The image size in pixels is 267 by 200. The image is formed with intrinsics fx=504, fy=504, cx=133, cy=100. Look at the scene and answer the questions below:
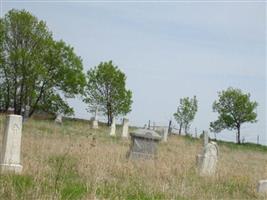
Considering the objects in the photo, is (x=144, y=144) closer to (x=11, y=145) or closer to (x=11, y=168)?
(x=11, y=145)

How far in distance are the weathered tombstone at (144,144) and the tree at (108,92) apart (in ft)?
103

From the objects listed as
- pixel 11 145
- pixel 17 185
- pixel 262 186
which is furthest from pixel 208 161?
pixel 17 185

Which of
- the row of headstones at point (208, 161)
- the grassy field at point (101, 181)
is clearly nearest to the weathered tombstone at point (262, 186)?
the grassy field at point (101, 181)

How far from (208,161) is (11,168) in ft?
21.8

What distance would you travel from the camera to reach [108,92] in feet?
162

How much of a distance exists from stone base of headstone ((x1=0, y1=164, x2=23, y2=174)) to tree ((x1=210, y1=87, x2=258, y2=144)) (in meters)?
44.7

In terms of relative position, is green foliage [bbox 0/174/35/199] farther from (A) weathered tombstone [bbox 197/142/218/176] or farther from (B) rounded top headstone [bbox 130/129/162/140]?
(B) rounded top headstone [bbox 130/129/162/140]

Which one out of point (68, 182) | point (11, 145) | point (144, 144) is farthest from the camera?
point (144, 144)

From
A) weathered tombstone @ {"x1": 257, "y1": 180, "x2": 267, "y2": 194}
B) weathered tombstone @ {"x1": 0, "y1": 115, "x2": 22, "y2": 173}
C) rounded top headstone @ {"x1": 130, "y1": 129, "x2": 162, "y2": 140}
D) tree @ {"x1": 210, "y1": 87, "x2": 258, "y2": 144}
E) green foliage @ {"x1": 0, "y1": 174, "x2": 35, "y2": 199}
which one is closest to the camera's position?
green foliage @ {"x1": 0, "y1": 174, "x2": 35, "y2": 199}

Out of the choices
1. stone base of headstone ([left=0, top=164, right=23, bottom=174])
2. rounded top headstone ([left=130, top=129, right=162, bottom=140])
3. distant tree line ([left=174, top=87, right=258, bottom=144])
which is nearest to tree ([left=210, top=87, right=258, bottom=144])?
distant tree line ([left=174, top=87, right=258, bottom=144])

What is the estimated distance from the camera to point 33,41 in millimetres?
42312

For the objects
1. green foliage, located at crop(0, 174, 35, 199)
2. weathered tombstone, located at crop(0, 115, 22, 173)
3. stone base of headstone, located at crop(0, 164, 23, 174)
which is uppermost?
weathered tombstone, located at crop(0, 115, 22, 173)

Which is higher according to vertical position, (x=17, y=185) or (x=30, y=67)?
(x=30, y=67)

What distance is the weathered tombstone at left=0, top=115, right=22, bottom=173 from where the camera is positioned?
948 cm
